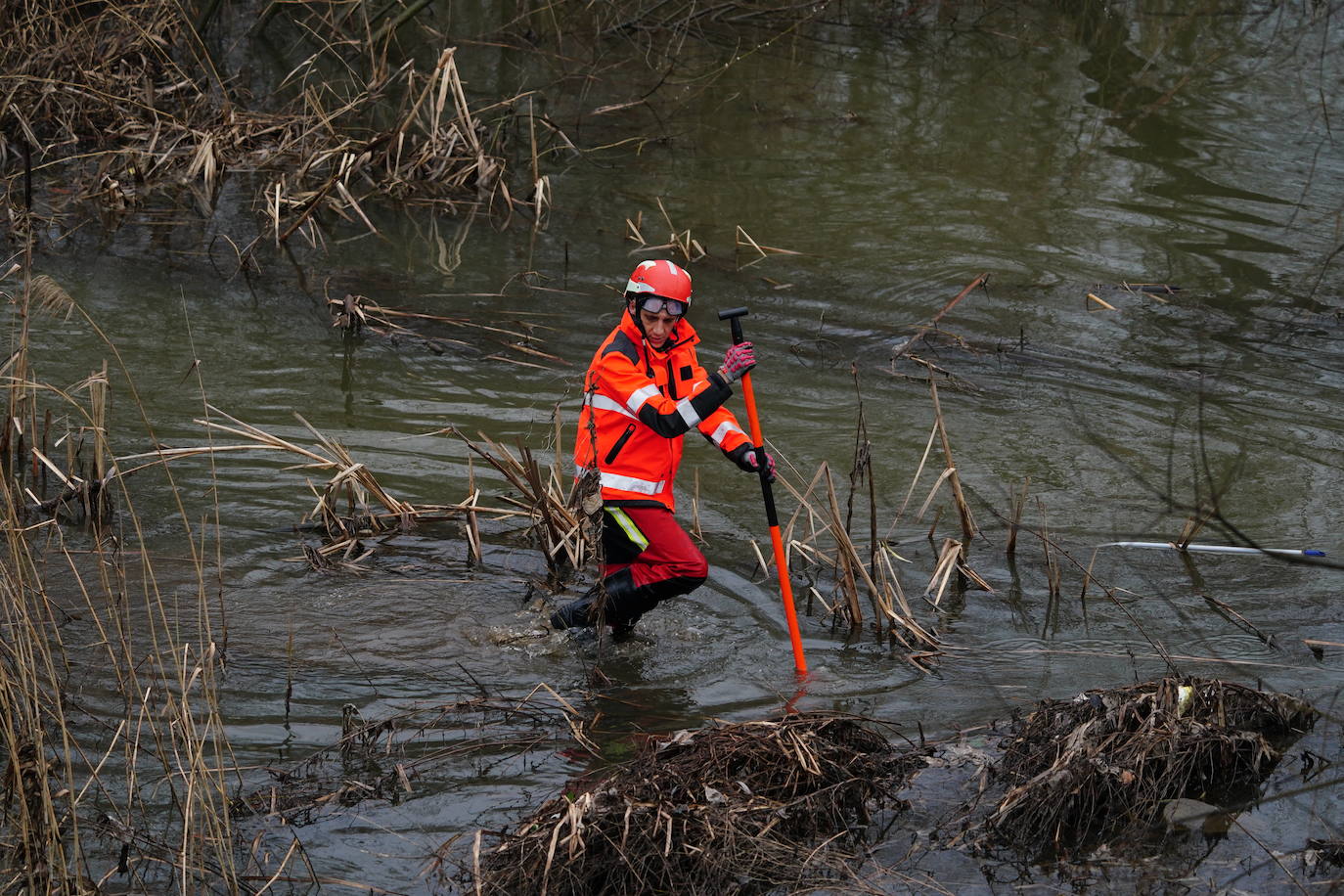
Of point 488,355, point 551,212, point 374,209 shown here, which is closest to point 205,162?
point 374,209

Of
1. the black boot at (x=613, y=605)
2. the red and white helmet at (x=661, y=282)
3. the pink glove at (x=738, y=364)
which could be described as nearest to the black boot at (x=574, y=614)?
the black boot at (x=613, y=605)

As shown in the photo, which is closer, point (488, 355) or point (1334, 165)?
point (488, 355)

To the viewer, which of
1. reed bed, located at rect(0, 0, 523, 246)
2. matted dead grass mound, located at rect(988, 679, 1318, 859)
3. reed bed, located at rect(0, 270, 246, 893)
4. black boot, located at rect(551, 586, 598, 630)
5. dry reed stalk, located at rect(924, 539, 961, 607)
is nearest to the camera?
reed bed, located at rect(0, 270, 246, 893)

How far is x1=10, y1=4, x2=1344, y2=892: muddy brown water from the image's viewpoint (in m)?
6.24

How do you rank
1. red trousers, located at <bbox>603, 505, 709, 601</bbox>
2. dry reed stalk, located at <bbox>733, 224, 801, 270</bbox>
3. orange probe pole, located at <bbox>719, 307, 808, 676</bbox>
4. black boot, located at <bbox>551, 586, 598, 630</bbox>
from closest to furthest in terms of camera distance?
1. orange probe pole, located at <bbox>719, 307, 808, 676</bbox>
2. red trousers, located at <bbox>603, 505, 709, 601</bbox>
3. black boot, located at <bbox>551, 586, 598, 630</bbox>
4. dry reed stalk, located at <bbox>733, 224, 801, 270</bbox>

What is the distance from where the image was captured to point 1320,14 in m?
17.4

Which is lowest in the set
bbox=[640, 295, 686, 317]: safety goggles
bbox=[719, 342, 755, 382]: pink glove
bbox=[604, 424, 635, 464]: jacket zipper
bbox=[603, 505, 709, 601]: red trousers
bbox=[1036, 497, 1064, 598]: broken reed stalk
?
bbox=[1036, 497, 1064, 598]: broken reed stalk

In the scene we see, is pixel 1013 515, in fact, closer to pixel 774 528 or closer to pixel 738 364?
pixel 774 528

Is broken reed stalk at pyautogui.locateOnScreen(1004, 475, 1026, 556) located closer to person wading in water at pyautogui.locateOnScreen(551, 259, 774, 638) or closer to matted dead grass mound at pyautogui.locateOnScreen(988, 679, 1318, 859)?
person wading in water at pyautogui.locateOnScreen(551, 259, 774, 638)

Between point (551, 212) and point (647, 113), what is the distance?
3.06 metres

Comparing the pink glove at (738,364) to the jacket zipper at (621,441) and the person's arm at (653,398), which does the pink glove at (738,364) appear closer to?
the person's arm at (653,398)

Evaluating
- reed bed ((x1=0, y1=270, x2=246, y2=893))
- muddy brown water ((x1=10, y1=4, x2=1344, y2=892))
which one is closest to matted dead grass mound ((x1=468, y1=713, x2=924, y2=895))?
muddy brown water ((x1=10, y1=4, x2=1344, y2=892))

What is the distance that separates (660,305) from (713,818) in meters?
2.50

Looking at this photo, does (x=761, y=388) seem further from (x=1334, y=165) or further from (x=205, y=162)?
(x=1334, y=165)
